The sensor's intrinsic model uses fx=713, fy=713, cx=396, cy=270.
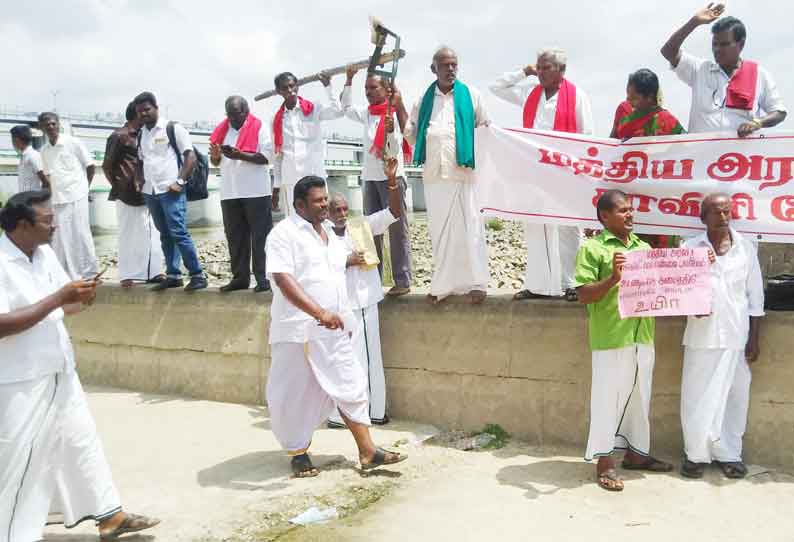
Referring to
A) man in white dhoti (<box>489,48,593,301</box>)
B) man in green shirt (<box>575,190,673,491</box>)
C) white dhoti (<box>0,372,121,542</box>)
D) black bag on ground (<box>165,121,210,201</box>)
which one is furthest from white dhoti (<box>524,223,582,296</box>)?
black bag on ground (<box>165,121,210,201</box>)

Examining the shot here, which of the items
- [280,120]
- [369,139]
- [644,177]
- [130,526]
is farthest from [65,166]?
[644,177]

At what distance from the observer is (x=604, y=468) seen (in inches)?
172

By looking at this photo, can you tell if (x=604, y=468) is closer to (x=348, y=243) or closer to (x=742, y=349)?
(x=742, y=349)

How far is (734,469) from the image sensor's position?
4.41m

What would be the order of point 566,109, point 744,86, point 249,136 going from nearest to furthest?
point 744,86, point 566,109, point 249,136

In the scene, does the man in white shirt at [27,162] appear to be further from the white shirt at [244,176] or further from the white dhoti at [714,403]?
the white dhoti at [714,403]

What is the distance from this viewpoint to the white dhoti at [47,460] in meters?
3.32

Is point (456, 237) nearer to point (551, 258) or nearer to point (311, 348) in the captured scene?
point (551, 258)

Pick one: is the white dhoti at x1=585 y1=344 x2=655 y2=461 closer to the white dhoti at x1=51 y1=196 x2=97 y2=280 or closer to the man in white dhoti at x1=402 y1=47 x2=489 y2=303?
the man in white dhoti at x1=402 y1=47 x2=489 y2=303

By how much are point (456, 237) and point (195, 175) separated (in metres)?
2.99

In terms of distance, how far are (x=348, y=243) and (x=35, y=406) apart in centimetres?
260

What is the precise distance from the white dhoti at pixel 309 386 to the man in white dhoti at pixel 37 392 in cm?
133

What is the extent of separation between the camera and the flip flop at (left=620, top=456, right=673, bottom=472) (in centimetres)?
456

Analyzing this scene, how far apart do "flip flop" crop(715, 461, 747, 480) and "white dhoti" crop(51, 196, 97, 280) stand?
20.9 ft
